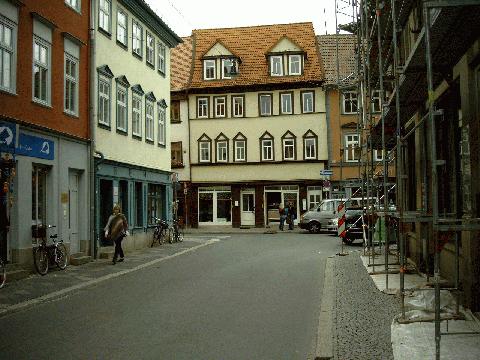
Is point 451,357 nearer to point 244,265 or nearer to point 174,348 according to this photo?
point 174,348

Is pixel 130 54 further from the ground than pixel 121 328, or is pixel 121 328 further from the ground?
pixel 130 54

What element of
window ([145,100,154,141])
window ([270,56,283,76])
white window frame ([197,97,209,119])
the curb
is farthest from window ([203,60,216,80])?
the curb

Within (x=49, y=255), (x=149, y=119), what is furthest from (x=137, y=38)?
(x=49, y=255)

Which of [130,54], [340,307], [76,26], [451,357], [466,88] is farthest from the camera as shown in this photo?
[130,54]

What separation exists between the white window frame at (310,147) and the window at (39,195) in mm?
28336

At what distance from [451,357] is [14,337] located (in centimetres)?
555

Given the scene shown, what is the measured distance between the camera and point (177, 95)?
153 ft

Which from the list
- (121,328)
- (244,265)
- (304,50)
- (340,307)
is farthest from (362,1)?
(304,50)

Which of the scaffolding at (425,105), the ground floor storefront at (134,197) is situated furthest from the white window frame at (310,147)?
the scaffolding at (425,105)

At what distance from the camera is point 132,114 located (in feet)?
84.4

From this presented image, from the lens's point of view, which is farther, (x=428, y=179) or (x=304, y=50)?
(x=304, y=50)

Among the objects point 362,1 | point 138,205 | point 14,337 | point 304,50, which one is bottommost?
point 14,337

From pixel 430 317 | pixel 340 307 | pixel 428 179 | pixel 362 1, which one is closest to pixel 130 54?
pixel 362 1

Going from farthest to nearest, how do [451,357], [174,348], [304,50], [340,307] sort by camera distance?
[304,50] → [340,307] → [174,348] → [451,357]
